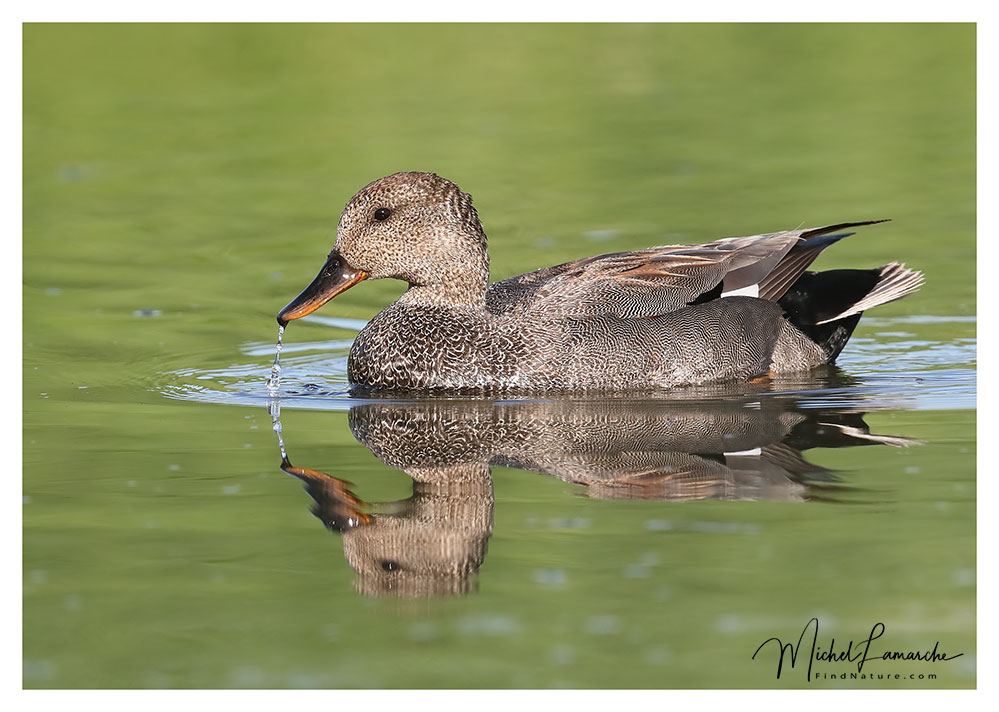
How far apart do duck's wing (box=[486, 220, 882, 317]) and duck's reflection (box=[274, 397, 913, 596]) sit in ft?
2.77

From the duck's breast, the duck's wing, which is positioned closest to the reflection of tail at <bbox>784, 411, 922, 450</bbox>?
the duck's wing

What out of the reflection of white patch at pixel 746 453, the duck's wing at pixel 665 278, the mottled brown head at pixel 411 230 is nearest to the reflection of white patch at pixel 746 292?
the duck's wing at pixel 665 278

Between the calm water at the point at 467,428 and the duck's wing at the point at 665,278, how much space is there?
0.74 meters

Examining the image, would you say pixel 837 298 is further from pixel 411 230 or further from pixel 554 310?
pixel 411 230

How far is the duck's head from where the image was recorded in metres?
9.53

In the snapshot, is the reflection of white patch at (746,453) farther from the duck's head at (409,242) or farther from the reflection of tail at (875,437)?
the duck's head at (409,242)

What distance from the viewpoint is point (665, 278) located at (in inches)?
384

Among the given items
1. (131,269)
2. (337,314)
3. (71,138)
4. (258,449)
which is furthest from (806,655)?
(71,138)

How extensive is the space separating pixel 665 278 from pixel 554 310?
0.73 metres

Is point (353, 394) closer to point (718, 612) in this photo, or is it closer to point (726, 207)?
point (718, 612)

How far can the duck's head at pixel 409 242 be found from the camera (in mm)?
9531

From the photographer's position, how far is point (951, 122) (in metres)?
17.1

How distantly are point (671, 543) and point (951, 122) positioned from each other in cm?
1184
